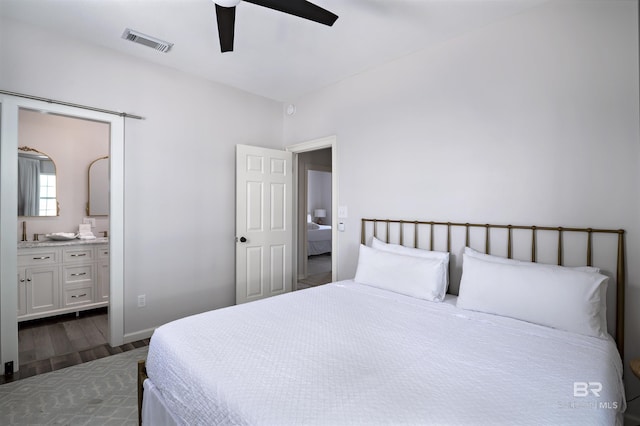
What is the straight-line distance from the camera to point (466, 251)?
7.97ft

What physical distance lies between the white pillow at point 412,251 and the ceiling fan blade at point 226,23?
2.09 m

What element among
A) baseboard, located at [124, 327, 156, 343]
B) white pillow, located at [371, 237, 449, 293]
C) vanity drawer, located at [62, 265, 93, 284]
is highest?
white pillow, located at [371, 237, 449, 293]

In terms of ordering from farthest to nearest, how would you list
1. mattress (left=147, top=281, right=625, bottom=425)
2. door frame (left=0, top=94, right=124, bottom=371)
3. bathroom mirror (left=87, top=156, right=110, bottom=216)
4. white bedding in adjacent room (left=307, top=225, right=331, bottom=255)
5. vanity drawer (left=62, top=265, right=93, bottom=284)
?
white bedding in adjacent room (left=307, top=225, right=331, bottom=255)
bathroom mirror (left=87, top=156, right=110, bottom=216)
vanity drawer (left=62, top=265, right=93, bottom=284)
door frame (left=0, top=94, right=124, bottom=371)
mattress (left=147, top=281, right=625, bottom=425)

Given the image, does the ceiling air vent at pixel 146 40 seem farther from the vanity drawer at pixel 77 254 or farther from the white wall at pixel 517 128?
the vanity drawer at pixel 77 254

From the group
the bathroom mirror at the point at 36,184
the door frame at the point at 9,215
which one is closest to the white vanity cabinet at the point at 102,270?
the bathroom mirror at the point at 36,184

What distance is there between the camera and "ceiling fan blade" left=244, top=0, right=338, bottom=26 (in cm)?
173

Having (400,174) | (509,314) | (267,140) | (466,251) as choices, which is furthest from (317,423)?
(267,140)

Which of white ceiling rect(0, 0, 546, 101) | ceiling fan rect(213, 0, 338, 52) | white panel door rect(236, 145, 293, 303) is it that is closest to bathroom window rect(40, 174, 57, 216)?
white ceiling rect(0, 0, 546, 101)

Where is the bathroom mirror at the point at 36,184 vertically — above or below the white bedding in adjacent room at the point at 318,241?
above

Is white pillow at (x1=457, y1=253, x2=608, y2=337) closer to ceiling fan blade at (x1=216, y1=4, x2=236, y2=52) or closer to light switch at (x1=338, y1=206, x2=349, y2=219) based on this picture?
light switch at (x1=338, y1=206, x2=349, y2=219)

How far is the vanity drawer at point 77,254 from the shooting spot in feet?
11.8

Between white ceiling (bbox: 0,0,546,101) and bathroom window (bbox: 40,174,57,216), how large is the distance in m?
2.07

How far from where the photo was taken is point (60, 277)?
359 cm

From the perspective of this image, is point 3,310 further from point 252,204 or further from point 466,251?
point 466,251
